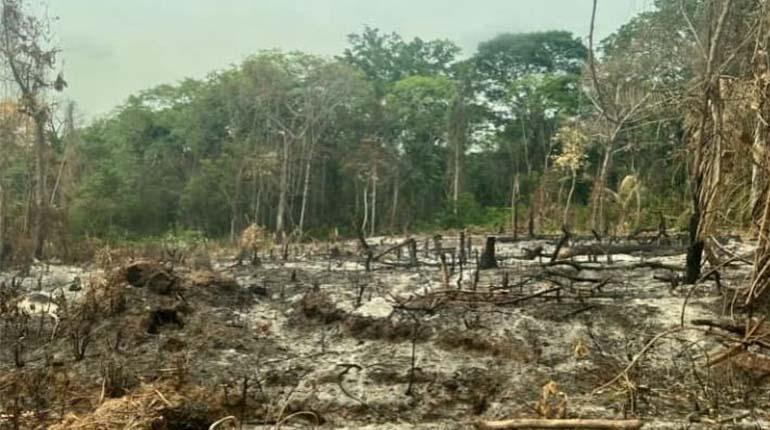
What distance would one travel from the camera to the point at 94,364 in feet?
26.5

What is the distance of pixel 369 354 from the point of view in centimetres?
837

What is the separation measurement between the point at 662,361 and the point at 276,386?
143 inches

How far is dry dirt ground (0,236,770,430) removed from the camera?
6621mm

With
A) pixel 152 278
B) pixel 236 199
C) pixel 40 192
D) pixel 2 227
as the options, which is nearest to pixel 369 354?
pixel 152 278

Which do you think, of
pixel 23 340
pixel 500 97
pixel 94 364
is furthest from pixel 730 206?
pixel 500 97

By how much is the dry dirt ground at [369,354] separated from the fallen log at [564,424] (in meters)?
0.69

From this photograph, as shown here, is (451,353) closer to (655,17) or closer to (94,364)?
(94,364)

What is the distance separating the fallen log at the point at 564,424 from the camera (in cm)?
532

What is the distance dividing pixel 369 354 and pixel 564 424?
126 inches

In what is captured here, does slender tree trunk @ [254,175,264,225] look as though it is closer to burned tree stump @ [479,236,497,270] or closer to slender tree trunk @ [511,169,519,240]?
slender tree trunk @ [511,169,519,240]

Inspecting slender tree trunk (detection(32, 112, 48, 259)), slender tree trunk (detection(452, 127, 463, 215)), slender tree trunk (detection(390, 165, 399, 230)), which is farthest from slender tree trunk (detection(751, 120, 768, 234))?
slender tree trunk (detection(452, 127, 463, 215))

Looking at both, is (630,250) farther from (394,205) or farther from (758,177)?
(394,205)

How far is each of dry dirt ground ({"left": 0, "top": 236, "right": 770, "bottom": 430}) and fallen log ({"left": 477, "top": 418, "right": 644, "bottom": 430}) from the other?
686mm

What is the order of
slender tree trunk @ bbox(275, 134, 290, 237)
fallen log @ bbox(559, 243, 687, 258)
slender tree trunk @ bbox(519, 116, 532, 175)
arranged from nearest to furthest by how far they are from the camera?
1. fallen log @ bbox(559, 243, 687, 258)
2. slender tree trunk @ bbox(275, 134, 290, 237)
3. slender tree trunk @ bbox(519, 116, 532, 175)
